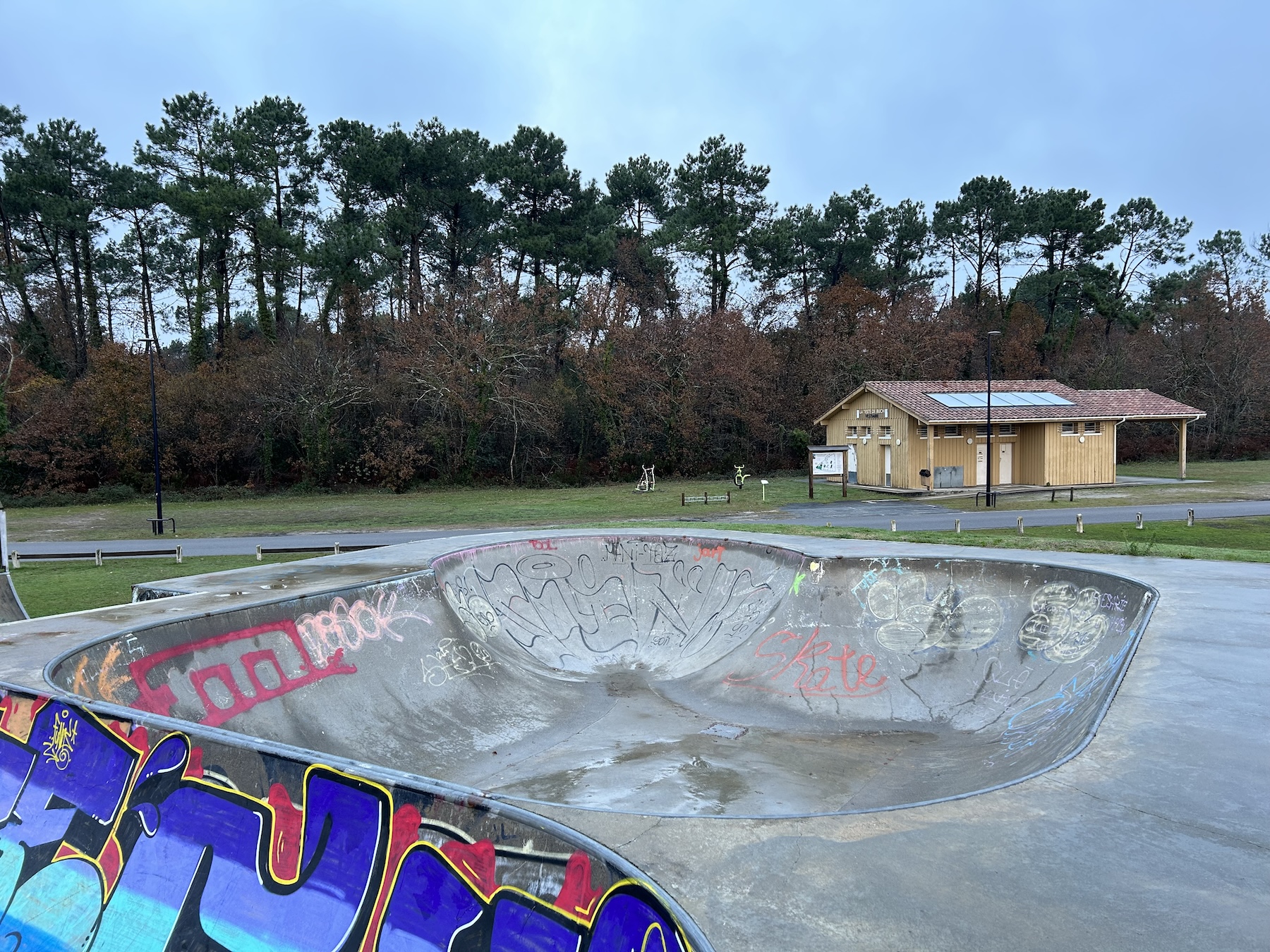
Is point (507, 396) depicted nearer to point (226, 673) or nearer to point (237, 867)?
point (226, 673)

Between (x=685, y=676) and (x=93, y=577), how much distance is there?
13594mm

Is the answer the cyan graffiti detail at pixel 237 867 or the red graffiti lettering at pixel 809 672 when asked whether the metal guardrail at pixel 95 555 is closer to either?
the cyan graffiti detail at pixel 237 867

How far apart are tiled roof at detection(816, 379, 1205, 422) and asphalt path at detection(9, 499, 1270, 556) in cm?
589

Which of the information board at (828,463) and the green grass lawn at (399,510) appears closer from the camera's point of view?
the green grass lawn at (399,510)

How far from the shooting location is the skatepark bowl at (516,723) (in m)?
4.12

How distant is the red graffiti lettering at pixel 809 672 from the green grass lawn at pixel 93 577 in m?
11.5

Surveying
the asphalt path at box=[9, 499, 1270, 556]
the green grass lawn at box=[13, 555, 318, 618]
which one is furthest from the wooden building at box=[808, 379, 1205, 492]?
the green grass lawn at box=[13, 555, 318, 618]

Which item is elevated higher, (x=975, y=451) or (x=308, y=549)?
(x=975, y=451)

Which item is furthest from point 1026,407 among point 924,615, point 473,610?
point 473,610

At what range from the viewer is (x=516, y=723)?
10.5 meters

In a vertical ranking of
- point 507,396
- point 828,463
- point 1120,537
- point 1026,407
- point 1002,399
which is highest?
point 507,396

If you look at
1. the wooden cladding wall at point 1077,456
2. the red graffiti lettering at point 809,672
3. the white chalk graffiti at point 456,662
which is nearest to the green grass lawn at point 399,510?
the wooden cladding wall at point 1077,456

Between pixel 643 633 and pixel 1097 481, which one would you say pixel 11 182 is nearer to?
pixel 643 633

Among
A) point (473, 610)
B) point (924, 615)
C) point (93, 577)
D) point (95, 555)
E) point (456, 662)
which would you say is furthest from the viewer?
point (95, 555)
